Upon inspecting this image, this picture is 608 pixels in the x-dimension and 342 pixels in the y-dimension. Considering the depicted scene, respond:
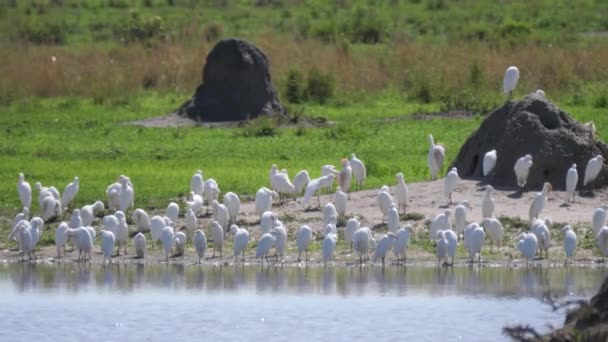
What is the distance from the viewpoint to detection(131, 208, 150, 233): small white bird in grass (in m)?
21.3

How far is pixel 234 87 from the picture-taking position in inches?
1334

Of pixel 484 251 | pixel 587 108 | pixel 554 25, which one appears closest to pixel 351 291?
pixel 484 251

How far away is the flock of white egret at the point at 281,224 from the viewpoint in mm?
19297

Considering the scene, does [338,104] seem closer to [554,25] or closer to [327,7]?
[554,25]

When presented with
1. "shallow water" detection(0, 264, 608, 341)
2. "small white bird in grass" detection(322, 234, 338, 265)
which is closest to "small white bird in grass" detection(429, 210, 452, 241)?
"shallow water" detection(0, 264, 608, 341)

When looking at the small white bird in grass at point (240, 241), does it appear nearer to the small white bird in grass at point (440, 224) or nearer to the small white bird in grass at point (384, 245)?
the small white bird in grass at point (384, 245)

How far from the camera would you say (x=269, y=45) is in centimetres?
4184

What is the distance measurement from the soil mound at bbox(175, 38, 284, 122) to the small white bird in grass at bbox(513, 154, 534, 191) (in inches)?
469

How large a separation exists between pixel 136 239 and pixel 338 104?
1698 cm

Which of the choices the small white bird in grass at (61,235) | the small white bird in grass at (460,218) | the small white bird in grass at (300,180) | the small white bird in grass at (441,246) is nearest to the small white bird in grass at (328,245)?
the small white bird in grass at (441,246)

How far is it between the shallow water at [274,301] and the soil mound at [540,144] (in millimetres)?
4050

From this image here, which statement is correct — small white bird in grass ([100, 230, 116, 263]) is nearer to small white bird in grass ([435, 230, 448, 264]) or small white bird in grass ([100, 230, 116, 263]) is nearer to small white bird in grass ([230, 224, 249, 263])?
small white bird in grass ([230, 224, 249, 263])

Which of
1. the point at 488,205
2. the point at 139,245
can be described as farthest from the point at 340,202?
the point at 139,245

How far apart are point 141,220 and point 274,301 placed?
4.47 m
